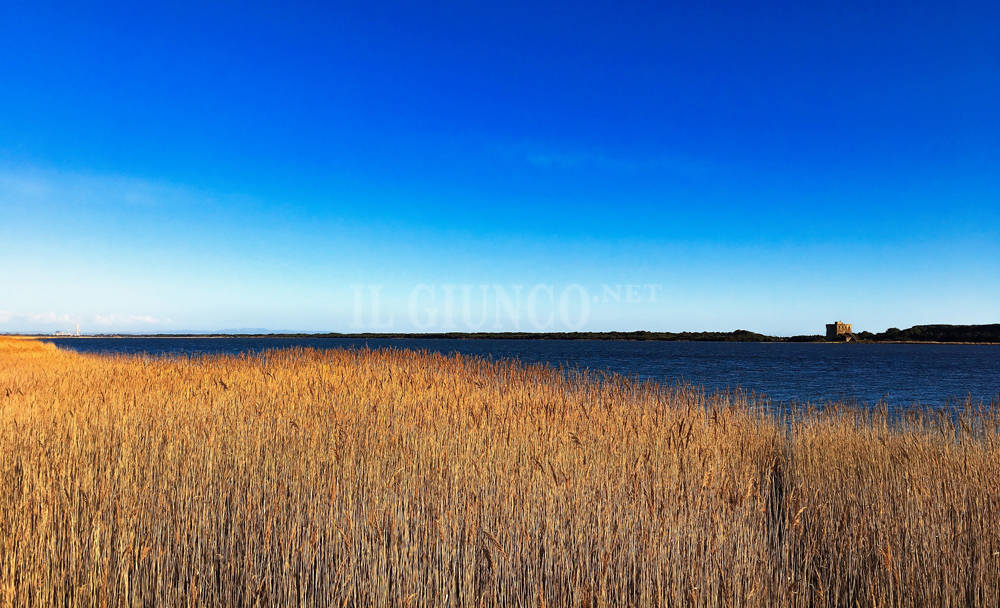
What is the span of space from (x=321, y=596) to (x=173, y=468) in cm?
220

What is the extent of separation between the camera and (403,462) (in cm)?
434

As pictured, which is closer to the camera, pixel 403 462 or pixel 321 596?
pixel 321 596

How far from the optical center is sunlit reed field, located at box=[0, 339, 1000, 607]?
283 cm

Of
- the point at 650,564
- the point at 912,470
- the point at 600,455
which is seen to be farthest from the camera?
the point at 600,455

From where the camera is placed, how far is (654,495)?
3998mm

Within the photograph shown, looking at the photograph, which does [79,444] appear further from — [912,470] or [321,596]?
[912,470]

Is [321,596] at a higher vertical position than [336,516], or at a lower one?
lower

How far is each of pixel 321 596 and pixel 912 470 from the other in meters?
4.84

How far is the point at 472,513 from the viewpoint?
344 cm

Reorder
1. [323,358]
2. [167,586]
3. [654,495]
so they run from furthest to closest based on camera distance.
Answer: [323,358]
[654,495]
[167,586]

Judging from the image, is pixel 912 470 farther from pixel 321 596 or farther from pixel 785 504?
pixel 321 596

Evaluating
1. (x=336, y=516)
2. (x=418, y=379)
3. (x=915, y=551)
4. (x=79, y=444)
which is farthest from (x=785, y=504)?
(x=418, y=379)

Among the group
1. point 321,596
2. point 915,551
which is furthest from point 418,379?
point 915,551

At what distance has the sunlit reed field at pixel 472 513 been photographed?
283 centimetres
